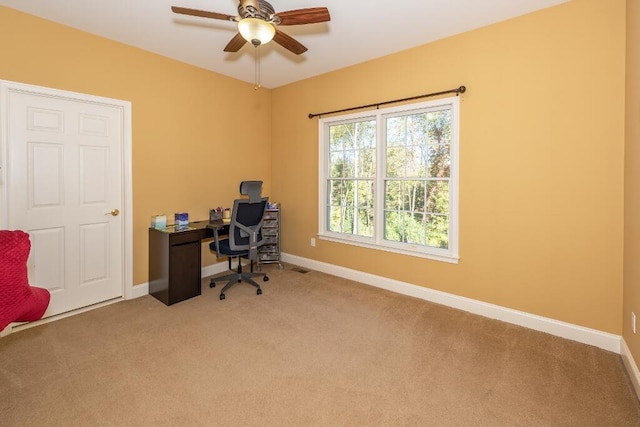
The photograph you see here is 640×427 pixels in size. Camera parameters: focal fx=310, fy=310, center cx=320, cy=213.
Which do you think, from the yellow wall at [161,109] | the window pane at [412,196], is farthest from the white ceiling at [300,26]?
the window pane at [412,196]

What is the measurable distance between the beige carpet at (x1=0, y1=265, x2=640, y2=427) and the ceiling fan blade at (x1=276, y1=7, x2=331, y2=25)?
2.46m

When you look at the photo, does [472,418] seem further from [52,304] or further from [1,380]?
[52,304]

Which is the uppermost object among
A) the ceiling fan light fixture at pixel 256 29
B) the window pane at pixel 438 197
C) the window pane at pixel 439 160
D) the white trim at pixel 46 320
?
the ceiling fan light fixture at pixel 256 29

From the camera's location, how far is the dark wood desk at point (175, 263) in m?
3.29

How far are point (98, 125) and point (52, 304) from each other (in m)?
1.82

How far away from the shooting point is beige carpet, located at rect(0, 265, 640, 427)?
1.76 meters

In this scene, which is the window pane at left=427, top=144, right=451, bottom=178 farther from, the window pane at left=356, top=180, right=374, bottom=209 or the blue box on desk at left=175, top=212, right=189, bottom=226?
the blue box on desk at left=175, top=212, right=189, bottom=226

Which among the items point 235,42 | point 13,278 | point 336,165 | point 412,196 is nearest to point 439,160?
point 412,196

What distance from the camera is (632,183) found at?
212 cm

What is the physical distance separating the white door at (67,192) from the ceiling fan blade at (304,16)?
2.25 meters

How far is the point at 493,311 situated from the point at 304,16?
3.04 m

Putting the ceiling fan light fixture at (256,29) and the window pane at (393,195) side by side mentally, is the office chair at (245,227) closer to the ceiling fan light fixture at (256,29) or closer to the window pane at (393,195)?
the window pane at (393,195)

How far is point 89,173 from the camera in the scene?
3164 millimetres

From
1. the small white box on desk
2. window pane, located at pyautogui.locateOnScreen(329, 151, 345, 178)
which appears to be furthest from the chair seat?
window pane, located at pyautogui.locateOnScreen(329, 151, 345, 178)
